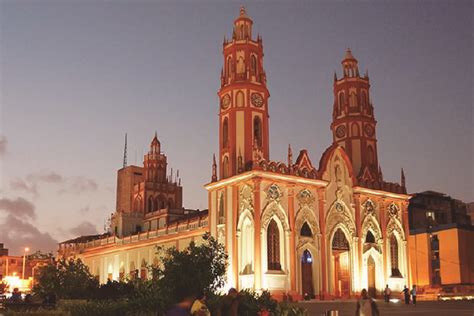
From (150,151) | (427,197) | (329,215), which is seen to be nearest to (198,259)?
(329,215)

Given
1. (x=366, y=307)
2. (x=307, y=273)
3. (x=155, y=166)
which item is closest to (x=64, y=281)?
(x=307, y=273)

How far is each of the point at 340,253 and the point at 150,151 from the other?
42.5 m

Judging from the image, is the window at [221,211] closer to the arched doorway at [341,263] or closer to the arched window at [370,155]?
the arched doorway at [341,263]

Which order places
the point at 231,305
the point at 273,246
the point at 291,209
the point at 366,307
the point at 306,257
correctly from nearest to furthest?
the point at 231,305 < the point at 366,307 < the point at 273,246 < the point at 291,209 < the point at 306,257

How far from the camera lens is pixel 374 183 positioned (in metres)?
55.2

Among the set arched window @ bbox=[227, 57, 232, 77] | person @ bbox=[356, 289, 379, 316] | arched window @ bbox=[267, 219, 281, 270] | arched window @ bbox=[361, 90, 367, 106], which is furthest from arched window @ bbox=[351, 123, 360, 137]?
person @ bbox=[356, 289, 379, 316]

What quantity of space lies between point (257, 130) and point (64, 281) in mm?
19442

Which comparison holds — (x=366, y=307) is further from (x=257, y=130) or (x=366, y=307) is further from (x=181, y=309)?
(x=257, y=130)

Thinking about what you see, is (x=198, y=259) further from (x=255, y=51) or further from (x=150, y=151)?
(x=150, y=151)

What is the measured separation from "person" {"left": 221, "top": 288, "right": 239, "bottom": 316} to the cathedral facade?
27.5m

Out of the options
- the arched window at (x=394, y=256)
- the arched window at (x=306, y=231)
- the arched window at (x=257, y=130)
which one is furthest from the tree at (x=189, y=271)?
the arched window at (x=394, y=256)

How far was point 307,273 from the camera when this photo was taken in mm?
48969

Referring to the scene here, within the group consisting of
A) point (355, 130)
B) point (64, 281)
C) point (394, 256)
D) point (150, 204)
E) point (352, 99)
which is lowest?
point (64, 281)

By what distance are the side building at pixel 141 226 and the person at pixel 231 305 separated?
3957 centimetres
